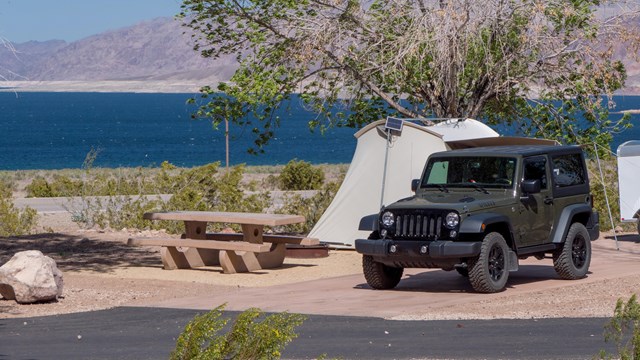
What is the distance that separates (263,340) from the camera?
639 centimetres

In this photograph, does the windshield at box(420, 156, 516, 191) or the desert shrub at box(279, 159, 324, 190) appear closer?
the windshield at box(420, 156, 516, 191)

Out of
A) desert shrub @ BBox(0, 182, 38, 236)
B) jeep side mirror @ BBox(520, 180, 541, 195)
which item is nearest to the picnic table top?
jeep side mirror @ BBox(520, 180, 541, 195)

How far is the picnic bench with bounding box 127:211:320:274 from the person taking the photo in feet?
51.4

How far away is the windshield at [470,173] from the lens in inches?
556

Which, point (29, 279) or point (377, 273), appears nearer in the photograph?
point (29, 279)

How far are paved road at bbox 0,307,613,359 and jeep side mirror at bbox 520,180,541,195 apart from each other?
290 centimetres

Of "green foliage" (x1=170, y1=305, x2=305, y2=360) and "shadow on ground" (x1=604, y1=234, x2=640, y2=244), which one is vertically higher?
"green foliage" (x1=170, y1=305, x2=305, y2=360)

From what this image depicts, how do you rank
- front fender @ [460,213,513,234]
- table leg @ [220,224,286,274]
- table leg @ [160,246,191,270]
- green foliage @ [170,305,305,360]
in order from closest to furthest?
green foliage @ [170,305,305,360]
front fender @ [460,213,513,234]
table leg @ [220,224,286,274]
table leg @ [160,246,191,270]

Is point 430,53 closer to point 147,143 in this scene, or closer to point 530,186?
point 530,186

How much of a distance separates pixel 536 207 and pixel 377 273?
7.06 ft

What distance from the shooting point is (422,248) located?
13109mm

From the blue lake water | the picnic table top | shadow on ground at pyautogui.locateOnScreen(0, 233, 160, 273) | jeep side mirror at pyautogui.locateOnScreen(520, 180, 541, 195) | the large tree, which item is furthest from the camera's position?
the blue lake water

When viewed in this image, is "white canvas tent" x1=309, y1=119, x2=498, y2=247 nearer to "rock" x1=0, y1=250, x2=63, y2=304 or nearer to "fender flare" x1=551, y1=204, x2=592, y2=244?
"fender flare" x1=551, y1=204, x2=592, y2=244

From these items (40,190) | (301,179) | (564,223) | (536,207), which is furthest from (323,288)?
(40,190)
